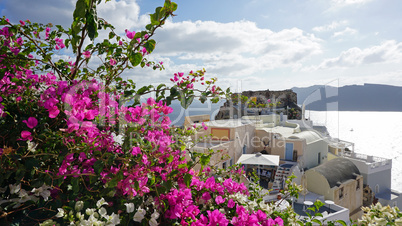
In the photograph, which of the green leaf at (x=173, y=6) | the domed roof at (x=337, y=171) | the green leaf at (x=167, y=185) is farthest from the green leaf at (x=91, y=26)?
the domed roof at (x=337, y=171)

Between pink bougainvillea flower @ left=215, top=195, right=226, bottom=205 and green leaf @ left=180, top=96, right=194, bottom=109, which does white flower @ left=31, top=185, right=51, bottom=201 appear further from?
pink bougainvillea flower @ left=215, top=195, right=226, bottom=205

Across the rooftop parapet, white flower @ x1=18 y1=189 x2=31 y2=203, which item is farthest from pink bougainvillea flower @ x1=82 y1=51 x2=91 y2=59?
the rooftop parapet

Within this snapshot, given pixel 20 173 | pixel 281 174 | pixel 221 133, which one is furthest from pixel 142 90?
pixel 281 174

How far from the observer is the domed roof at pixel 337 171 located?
17837 millimetres

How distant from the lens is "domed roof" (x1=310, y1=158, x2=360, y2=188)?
17837 millimetres

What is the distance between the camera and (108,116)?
6.77ft

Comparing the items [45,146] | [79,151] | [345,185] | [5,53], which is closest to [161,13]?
[79,151]

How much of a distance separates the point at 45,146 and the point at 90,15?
993mm

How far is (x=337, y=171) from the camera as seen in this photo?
1914 centimetres

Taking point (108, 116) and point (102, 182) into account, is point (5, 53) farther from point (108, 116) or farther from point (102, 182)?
point (102, 182)

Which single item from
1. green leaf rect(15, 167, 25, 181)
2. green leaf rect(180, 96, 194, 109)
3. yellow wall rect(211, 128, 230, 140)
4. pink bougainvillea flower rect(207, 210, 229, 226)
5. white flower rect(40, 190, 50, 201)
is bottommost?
yellow wall rect(211, 128, 230, 140)

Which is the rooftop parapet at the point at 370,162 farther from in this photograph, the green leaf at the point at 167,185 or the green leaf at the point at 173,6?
the green leaf at the point at 173,6

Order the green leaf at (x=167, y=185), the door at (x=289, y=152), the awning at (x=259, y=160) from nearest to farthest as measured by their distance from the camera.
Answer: the green leaf at (x=167, y=185)
the awning at (x=259, y=160)
the door at (x=289, y=152)

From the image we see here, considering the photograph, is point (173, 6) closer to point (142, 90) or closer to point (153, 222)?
point (142, 90)
